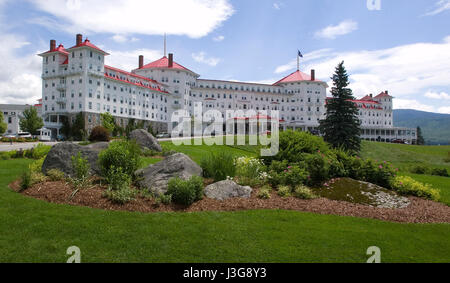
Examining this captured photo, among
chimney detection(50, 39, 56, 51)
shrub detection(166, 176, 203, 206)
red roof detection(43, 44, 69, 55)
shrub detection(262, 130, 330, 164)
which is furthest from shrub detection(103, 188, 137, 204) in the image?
chimney detection(50, 39, 56, 51)

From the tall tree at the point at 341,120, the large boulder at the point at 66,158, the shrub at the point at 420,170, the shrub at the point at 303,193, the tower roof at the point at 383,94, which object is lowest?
the shrub at the point at 420,170

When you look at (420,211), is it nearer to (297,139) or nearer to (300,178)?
(300,178)

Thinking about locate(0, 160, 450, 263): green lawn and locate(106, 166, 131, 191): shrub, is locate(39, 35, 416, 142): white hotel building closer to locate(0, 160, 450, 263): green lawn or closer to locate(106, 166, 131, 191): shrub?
locate(106, 166, 131, 191): shrub

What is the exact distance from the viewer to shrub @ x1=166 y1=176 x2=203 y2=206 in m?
8.57

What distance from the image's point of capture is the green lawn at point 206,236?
5500 mm

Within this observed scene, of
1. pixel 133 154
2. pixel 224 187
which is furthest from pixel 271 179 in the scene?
pixel 133 154

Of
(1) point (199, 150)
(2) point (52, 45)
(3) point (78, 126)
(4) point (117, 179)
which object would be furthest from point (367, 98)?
(4) point (117, 179)

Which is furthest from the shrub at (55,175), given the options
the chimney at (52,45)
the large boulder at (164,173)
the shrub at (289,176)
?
the chimney at (52,45)

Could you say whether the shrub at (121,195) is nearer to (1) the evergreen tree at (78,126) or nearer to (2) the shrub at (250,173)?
(2) the shrub at (250,173)

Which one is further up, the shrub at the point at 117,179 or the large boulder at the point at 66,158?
the large boulder at the point at 66,158

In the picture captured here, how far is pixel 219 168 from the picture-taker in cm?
1148

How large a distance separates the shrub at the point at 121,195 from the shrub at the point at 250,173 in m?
4.26

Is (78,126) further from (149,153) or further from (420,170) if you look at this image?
(420,170)

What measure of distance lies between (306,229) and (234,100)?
85.6 metres
